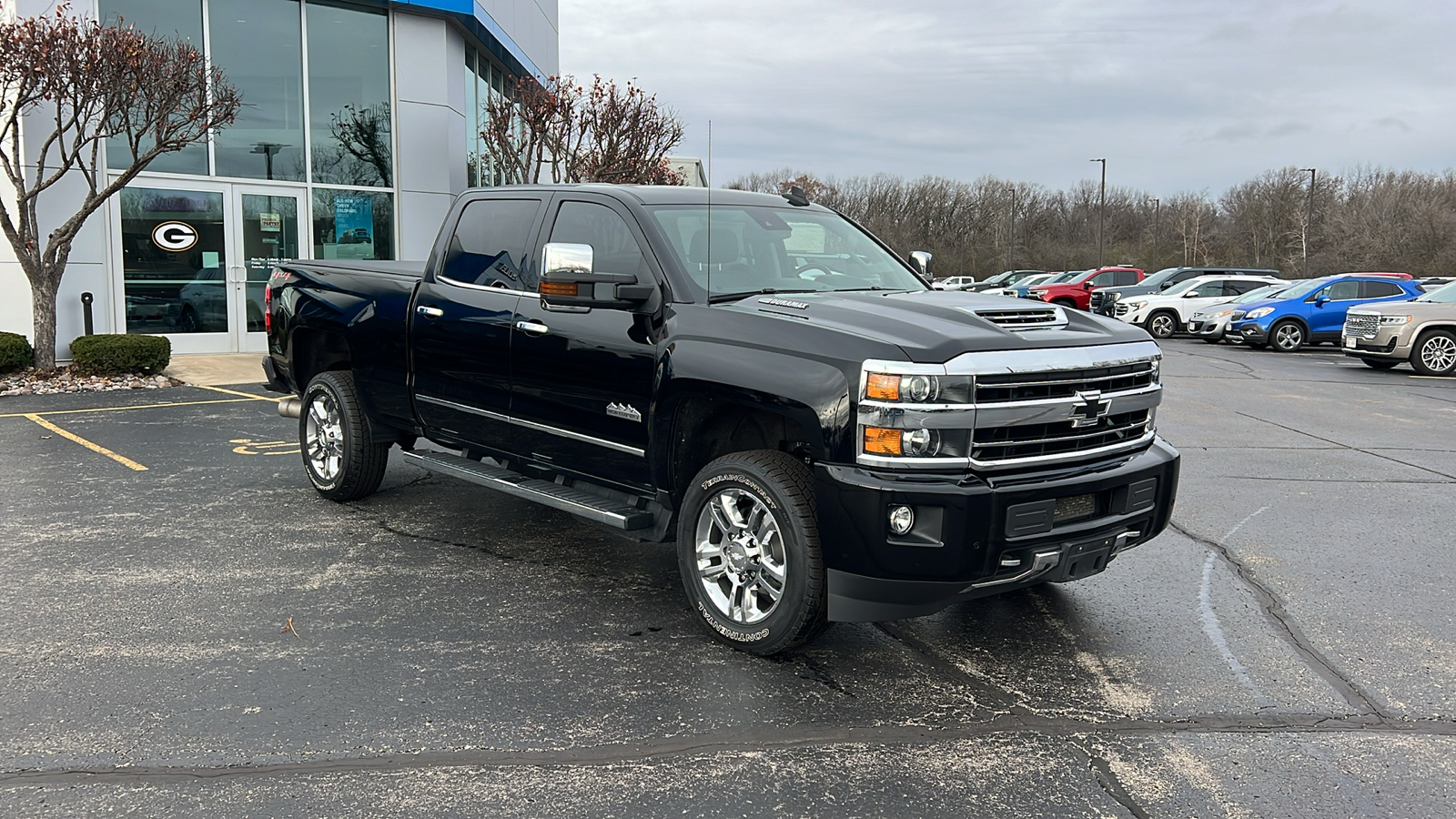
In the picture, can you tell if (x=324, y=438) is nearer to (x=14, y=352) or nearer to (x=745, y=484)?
(x=745, y=484)

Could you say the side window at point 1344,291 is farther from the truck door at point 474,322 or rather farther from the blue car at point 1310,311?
the truck door at point 474,322

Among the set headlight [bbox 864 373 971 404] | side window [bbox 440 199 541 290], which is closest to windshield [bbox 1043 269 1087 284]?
side window [bbox 440 199 541 290]

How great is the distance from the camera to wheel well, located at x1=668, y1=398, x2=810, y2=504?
451cm

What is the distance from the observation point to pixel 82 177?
1533cm

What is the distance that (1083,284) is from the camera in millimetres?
32844

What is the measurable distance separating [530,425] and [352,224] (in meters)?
14.2

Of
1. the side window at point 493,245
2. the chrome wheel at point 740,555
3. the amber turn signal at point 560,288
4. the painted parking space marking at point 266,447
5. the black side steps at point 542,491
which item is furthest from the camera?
the painted parking space marking at point 266,447

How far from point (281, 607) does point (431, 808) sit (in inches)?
85.1

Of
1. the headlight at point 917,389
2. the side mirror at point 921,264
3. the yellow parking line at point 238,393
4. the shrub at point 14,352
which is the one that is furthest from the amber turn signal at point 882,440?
the shrub at point 14,352

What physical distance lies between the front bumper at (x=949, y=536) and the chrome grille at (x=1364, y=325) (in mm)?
15464

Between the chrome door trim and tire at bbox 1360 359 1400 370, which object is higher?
the chrome door trim

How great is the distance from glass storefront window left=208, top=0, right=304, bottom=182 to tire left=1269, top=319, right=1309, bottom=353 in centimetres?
1893

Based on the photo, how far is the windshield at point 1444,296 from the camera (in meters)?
17.0

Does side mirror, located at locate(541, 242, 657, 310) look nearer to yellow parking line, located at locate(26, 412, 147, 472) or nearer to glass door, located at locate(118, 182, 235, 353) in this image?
yellow parking line, located at locate(26, 412, 147, 472)
